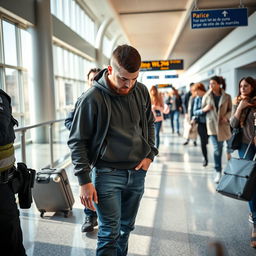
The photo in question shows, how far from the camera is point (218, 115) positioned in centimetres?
515

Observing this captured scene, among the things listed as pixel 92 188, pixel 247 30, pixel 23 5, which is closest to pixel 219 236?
pixel 92 188

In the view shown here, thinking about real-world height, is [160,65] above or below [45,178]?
above

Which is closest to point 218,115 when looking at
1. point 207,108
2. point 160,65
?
point 207,108

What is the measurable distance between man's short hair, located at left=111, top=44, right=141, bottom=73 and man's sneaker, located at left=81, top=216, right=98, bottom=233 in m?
2.06

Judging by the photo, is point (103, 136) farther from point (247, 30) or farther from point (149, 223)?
point (247, 30)

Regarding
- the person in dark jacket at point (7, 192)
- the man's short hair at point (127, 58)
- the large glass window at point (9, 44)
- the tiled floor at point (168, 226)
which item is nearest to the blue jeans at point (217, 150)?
the tiled floor at point (168, 226)

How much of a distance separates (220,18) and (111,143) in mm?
6465

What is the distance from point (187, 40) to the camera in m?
16.5

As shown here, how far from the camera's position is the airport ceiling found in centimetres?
1144

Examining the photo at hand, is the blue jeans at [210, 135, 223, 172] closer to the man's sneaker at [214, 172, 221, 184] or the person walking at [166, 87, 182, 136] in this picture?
the man's sneaker at [214, 172, 221, 184]

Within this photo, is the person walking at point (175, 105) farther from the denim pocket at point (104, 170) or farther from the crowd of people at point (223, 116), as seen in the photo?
the denim pocket at point (104, 170)

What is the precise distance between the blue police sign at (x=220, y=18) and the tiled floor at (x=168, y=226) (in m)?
4.15

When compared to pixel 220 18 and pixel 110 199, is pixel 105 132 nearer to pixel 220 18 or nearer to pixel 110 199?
pixel 110 199

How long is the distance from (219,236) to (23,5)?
286 inches
